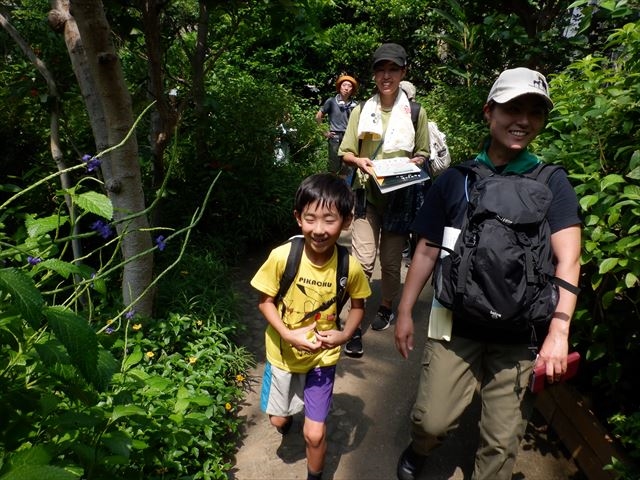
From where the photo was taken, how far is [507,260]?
1.66 metres

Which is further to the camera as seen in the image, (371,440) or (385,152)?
(385,152)

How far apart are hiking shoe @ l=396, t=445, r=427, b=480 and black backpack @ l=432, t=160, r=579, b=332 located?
0.93m

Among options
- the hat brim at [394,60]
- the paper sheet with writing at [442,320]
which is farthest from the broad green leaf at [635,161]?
the hat brim at [394,60]

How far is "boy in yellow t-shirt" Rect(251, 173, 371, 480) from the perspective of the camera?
2.05m

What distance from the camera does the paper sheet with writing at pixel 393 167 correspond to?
2947mm

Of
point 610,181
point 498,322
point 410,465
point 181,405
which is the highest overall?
point 610,181

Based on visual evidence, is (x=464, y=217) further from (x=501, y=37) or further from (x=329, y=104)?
(x=329, y=104)

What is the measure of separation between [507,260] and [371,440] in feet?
4.96

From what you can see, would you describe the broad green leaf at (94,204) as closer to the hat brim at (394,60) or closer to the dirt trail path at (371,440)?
the dirt trail path at (371,440)

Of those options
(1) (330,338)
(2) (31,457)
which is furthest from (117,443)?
(1) (330,338)

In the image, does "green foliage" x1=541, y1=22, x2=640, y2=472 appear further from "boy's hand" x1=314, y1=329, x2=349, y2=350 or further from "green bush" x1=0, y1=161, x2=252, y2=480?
"green bush" x1=0, y1=161, x2=252, y2=480

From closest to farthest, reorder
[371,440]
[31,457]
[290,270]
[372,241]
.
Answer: [31,457] → [290,270] → [371,440] → [372,241]

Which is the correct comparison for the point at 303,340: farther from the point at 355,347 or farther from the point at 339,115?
the point at 339,115

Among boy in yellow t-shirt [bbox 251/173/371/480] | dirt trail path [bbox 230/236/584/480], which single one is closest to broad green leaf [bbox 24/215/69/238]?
boy in yellow t-shirt [bbox 251/173/371/480]
